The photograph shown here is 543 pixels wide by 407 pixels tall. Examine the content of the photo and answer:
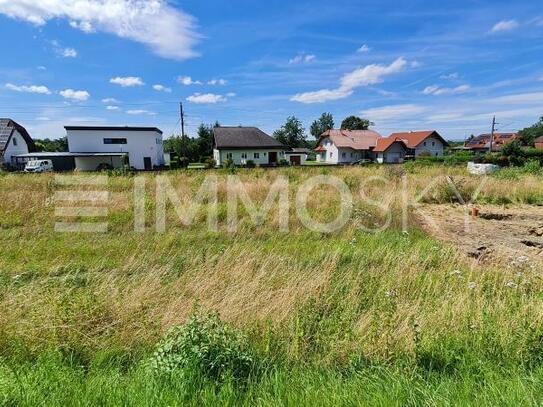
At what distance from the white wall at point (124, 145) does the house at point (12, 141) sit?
9.91 m

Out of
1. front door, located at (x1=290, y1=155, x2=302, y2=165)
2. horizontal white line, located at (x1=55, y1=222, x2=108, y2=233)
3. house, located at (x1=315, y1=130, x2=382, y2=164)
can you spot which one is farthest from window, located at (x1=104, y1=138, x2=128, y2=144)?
horizontal white line, located at (x1=55, y1=222, x2=108, y2=233)

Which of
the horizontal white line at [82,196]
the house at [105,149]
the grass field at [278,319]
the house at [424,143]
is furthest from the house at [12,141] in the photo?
the house at [424,143]

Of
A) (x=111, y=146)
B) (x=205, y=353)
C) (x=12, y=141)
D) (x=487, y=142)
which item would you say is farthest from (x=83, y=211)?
(x=487, y=142)

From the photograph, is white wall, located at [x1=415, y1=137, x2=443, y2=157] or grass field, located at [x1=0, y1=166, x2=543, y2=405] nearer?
grass field, located at [x1=0, y1=166, x2=543, y2=405]

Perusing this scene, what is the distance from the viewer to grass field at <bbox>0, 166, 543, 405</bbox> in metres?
2.60

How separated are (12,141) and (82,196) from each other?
1774 inches

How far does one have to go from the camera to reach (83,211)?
1012 centimetres

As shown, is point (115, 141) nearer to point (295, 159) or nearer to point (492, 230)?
point (295, 159)

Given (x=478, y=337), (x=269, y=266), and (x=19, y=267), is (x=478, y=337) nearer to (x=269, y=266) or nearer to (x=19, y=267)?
(x=269, y=266)

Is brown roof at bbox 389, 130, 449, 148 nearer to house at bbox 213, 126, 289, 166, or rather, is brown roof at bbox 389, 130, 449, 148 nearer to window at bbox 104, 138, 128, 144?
house at bbox 213, 126, 289, 166

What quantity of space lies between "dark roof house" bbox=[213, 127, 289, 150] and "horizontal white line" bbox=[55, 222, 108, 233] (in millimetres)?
36059

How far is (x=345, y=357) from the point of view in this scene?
3.34m

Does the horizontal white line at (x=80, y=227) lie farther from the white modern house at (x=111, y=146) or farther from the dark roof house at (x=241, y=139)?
the dark roof house at (x=241, y=139)

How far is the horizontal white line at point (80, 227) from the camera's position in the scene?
29.1 feet
